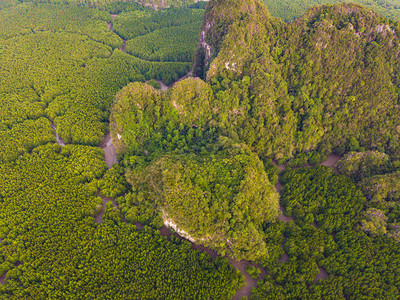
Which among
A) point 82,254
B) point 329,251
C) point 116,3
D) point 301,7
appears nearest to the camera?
point 82,254

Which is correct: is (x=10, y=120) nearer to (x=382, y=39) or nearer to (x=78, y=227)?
(x=78, y=227)

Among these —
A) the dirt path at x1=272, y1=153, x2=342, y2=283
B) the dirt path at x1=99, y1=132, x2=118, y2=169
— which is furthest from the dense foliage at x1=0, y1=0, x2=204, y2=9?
the dirt path at x1=272, y1=153, x2=342, y2=283

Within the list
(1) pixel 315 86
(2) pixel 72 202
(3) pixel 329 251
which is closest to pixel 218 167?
(3) pixel 329 251

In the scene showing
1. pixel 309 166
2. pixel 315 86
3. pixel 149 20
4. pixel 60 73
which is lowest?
pixel 309 166

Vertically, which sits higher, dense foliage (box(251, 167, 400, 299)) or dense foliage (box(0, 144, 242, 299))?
dense foliage (box(251, 167, 400, 299))

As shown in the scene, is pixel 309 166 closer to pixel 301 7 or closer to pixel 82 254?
pixel 82 254

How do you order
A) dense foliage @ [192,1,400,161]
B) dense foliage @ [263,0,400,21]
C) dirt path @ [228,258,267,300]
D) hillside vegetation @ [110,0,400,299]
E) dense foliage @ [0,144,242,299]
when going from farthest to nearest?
dense foliage @ [263,0,400,21] → dense foliage @ [192,1,400,161] → hillside vegetation @ [110,0,400,299] → dirt path @ [228,258,267,300] → dense foliage @ [0,144,242,299]

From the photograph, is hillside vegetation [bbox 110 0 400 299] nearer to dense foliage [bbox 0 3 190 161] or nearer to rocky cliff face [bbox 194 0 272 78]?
rocky cliff face [bbox 194 0 272 78]
